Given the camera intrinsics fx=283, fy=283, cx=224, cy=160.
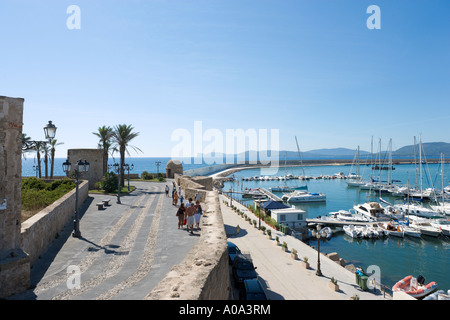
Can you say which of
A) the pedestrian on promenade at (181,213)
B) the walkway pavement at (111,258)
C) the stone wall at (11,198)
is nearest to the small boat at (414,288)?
the pedestrian on promenade at (181,213)

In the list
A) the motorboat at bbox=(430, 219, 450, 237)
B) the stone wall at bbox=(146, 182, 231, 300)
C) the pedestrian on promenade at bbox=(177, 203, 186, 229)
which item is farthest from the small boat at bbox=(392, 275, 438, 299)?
the motorboat at bbox=(430, 219, 450, 237)

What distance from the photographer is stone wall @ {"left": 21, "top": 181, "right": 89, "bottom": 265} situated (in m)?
10.4

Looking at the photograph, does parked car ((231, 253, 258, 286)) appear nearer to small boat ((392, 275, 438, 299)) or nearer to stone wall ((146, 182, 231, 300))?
stone wall ((146, 182, 231, 300))

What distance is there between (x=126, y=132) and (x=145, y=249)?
108ft

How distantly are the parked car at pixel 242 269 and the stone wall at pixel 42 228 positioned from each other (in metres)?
8.92

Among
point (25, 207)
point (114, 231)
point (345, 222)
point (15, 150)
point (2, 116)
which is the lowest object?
point (345, 222)

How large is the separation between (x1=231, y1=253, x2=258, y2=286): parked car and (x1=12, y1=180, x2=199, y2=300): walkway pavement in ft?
9.96

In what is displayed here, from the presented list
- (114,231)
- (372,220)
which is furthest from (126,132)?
(372,220)

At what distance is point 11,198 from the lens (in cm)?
907

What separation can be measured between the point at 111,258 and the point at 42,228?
3.53 m

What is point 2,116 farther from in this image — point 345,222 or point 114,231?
point 345,222
